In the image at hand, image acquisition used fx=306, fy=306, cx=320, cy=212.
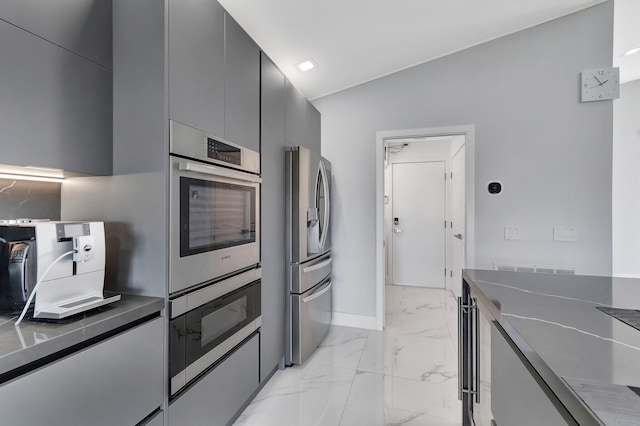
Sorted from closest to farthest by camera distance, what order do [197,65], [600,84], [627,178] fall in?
[197,65], [600,84], [627,178]

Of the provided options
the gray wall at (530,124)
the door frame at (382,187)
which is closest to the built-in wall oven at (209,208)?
the door frame at (382,187)

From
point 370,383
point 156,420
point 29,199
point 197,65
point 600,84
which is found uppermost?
point 600,84

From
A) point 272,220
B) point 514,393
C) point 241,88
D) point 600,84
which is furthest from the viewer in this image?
point 600,84

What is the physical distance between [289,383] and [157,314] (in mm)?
1347

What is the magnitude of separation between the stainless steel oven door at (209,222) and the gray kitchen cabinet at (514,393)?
128 cm

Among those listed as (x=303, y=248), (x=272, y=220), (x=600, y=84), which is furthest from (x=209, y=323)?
(x=600, y=84)

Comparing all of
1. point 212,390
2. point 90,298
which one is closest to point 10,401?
point 90,298

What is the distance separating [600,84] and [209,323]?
3.57 m

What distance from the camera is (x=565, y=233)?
9.08 feet

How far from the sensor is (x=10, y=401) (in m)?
0.77

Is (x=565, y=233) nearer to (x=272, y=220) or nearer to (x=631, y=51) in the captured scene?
(x=631, y=51)

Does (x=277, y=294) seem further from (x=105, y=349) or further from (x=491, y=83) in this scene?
(x=491, y=83)

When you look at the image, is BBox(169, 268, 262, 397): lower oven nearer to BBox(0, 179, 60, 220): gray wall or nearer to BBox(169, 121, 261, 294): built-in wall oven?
BBox(169, 121, 261, 294): built-in wall oven

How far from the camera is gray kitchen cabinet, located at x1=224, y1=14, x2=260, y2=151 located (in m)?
1.71
